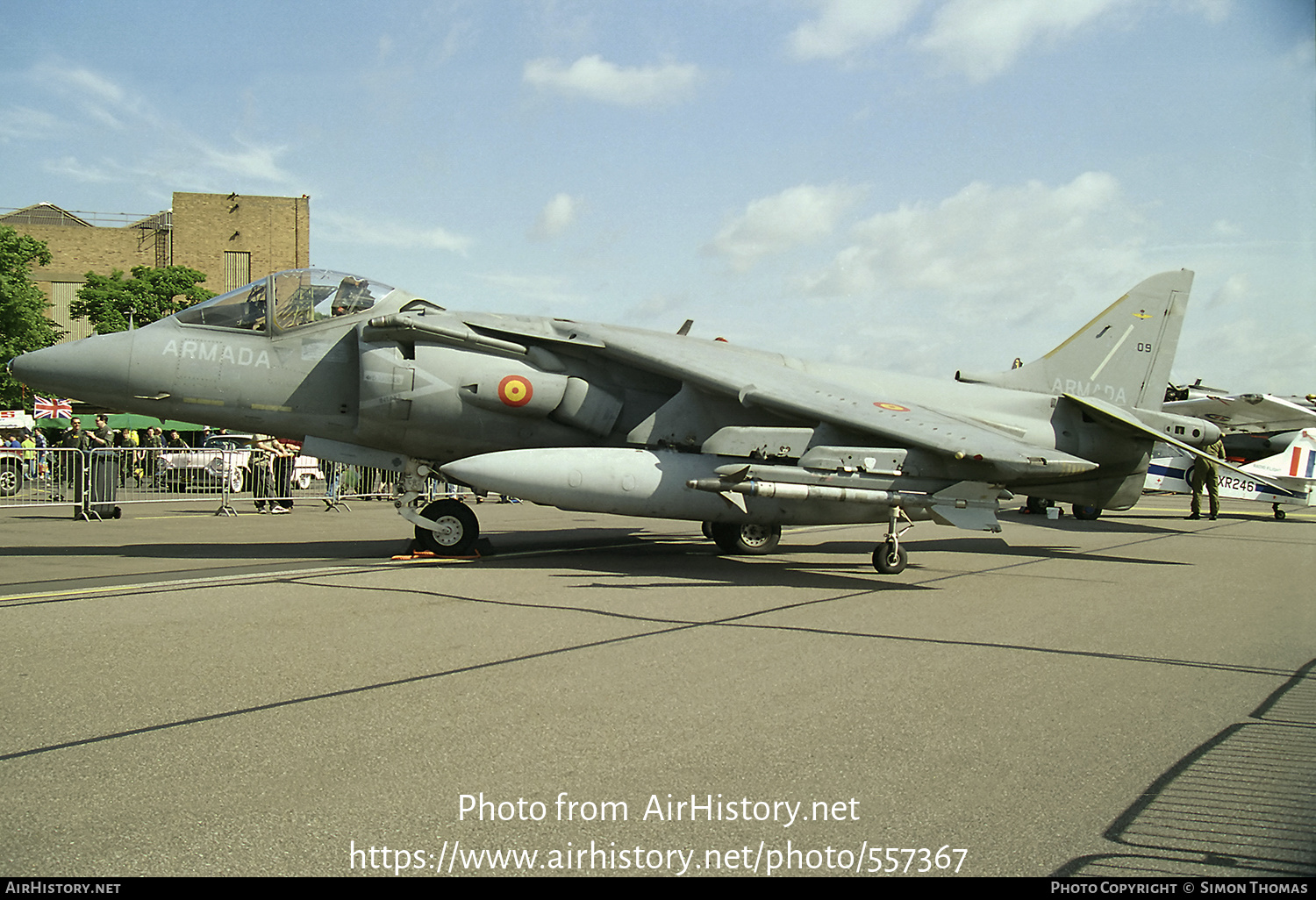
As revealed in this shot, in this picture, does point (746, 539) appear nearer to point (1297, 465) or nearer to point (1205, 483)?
point (1205, 483)

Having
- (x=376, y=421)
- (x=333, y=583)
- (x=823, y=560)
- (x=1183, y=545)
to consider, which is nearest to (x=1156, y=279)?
(x=1183, y=545)

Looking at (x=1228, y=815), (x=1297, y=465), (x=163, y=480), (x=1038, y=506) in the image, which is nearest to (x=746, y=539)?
(x=1228, y=815)

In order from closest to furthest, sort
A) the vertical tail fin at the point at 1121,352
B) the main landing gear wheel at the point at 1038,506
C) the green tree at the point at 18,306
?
the vertical tail fin at the point at 1121,352, the main landing gear wheel at the point at 1038,506, the green tree at the point at 18,306

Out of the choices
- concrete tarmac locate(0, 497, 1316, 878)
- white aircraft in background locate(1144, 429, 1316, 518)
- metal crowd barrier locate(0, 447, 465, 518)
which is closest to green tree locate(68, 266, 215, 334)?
metal crowd barrier locate(0, 447, 465, 518)

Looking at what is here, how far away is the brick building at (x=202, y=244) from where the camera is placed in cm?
5762

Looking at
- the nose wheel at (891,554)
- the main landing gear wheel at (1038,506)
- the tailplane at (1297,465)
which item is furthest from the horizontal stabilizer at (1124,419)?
the tailplane at (1297,465)

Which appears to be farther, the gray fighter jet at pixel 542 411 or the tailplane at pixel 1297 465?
the tailplane at pixel 1297 465

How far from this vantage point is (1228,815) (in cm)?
329

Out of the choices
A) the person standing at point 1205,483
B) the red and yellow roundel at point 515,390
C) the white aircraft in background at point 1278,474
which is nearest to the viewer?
the red and yellow roundel at point 515,390

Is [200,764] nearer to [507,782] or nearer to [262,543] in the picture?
[507,782]

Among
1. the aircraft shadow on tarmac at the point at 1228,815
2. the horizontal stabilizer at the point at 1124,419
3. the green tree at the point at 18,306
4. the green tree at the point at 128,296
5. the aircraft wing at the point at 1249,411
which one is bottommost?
the aircraft shadow on tarmac at the point at 1228,815

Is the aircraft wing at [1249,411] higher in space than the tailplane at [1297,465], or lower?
higher

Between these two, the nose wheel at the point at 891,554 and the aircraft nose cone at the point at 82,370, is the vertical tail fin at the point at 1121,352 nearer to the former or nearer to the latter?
the nose wheel at the point at 891,554

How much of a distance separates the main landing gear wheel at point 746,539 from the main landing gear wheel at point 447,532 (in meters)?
3.00
